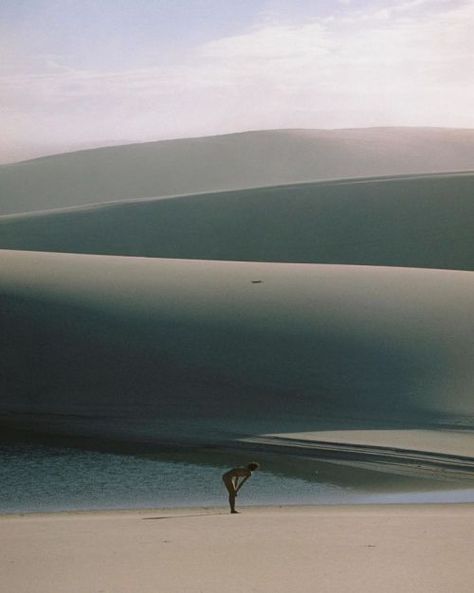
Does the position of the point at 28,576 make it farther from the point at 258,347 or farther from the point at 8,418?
the point at 258,347

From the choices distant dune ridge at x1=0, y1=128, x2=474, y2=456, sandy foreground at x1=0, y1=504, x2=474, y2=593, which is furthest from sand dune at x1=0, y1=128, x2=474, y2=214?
sandy foreground at x1=0, y1=504, x2=474, y2=593

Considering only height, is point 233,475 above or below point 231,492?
above

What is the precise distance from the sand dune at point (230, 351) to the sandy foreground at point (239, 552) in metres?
4.50

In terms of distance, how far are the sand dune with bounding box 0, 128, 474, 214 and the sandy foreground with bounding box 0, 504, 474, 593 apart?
63039 mm

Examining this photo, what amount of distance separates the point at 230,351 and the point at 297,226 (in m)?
17.8

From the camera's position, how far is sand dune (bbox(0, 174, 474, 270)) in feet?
101

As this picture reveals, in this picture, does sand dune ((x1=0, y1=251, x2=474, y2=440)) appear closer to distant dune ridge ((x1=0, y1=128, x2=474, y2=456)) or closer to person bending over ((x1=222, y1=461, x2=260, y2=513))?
distant dune ridge ((x1=0, y1=128, x2=474, y2=456))

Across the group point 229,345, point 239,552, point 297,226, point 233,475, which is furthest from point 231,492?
point 297,226

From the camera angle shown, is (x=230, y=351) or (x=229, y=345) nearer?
(x=230, y=351)

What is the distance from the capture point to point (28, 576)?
6211mm

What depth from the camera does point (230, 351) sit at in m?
15.7

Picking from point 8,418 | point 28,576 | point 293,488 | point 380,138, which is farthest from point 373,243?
point 380,138

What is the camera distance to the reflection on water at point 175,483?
32.6ft

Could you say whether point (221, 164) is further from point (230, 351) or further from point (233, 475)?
point (233, 475)
